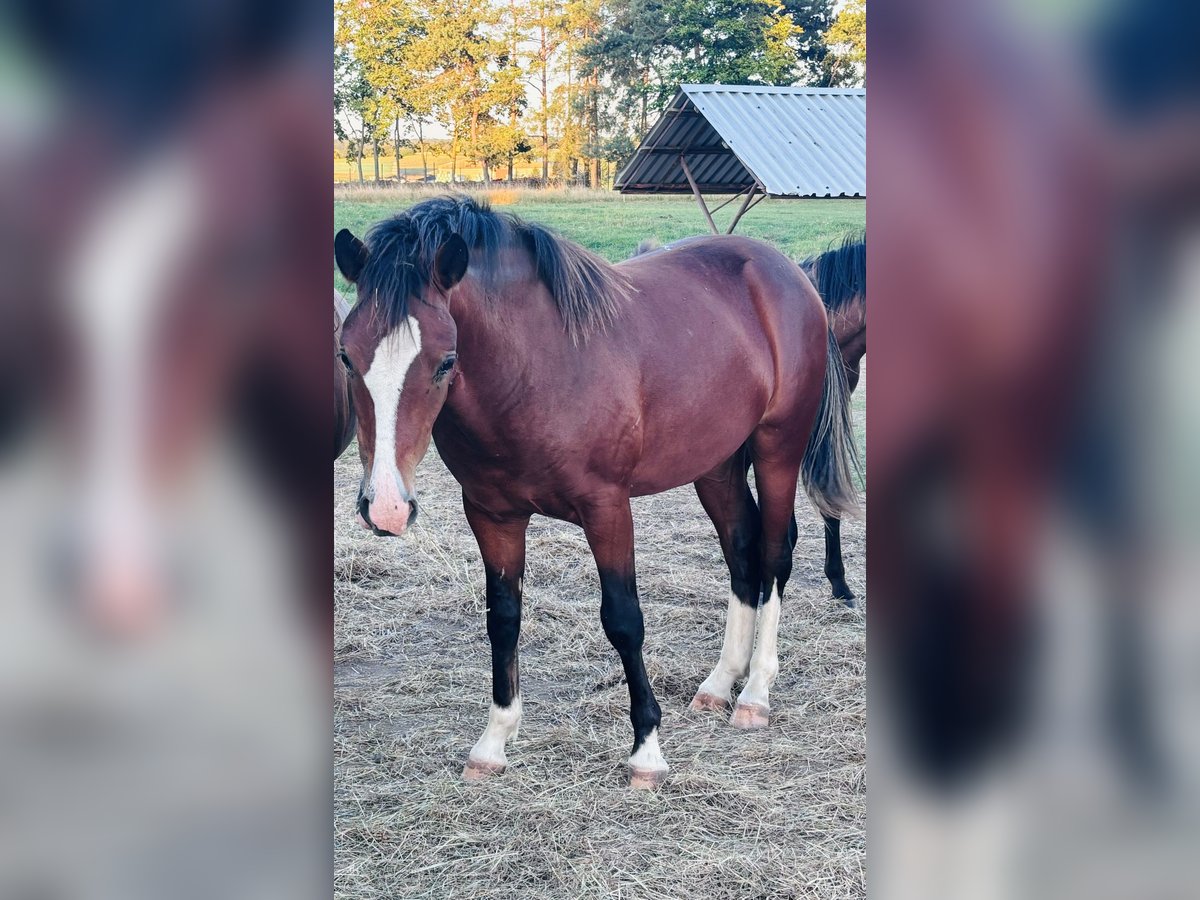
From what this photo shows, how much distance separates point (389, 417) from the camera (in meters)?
2.15

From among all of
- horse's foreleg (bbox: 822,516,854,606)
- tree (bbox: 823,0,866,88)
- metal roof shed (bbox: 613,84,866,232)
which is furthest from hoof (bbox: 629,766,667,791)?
tree (bbox: 823,0,866,88)

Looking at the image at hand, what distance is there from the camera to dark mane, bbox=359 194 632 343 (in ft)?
7.32

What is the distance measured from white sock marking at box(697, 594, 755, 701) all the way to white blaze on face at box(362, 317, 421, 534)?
1.67 metres

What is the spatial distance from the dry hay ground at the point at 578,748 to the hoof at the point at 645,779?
0.11ft

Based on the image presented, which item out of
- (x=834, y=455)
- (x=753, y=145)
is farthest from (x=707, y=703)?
(x=753, y=145)

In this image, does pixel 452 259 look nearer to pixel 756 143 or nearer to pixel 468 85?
pixel 756 143

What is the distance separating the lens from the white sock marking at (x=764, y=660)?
333cm
